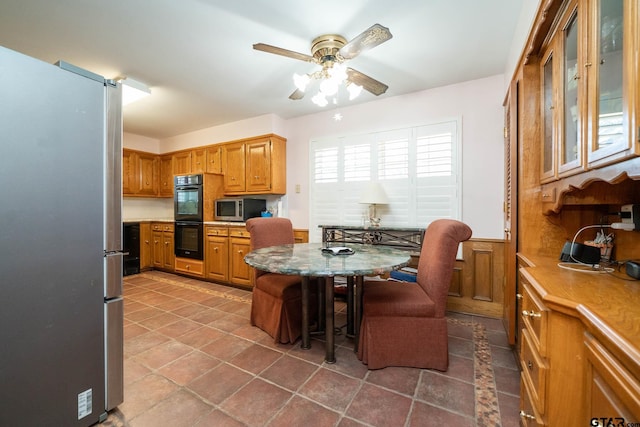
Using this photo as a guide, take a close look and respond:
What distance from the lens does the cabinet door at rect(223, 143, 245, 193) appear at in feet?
13.5

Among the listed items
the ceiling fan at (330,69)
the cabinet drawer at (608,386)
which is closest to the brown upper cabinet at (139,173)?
the ceiling fan at (330,69)

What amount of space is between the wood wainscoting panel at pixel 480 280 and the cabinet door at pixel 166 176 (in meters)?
5.21

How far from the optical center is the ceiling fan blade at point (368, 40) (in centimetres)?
149

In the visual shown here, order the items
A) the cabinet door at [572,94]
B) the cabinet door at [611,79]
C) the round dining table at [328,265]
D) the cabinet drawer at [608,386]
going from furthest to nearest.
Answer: the round dining table at [328,265], the cabinet door at [572,94], the cabinet door at [611,79], the cabinet drawer at [608,386]

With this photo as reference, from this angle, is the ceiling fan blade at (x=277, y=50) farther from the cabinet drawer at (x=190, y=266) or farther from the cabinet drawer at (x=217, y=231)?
the cabinet drawer at (x=190, y=266)

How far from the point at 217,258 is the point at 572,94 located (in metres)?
4.12

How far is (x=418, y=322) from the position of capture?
1761 mm

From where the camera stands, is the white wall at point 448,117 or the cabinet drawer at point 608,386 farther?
the white wall at point 448,117

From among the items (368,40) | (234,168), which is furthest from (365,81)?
(234,168)

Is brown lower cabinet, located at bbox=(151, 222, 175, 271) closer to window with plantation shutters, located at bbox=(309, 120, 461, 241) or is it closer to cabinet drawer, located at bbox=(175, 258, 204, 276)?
cabinet drawer, located at bbox=(175, 258, 204, 276)

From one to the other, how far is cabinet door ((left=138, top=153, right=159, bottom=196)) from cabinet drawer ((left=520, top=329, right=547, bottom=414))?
19.5ft

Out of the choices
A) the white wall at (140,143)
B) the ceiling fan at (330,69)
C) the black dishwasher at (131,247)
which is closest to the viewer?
the ceiling fan at (330,69)

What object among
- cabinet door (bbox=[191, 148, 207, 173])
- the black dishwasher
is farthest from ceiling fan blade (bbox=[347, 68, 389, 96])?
the black dishwasher

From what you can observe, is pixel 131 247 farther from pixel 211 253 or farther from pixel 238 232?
pixel 238 232
